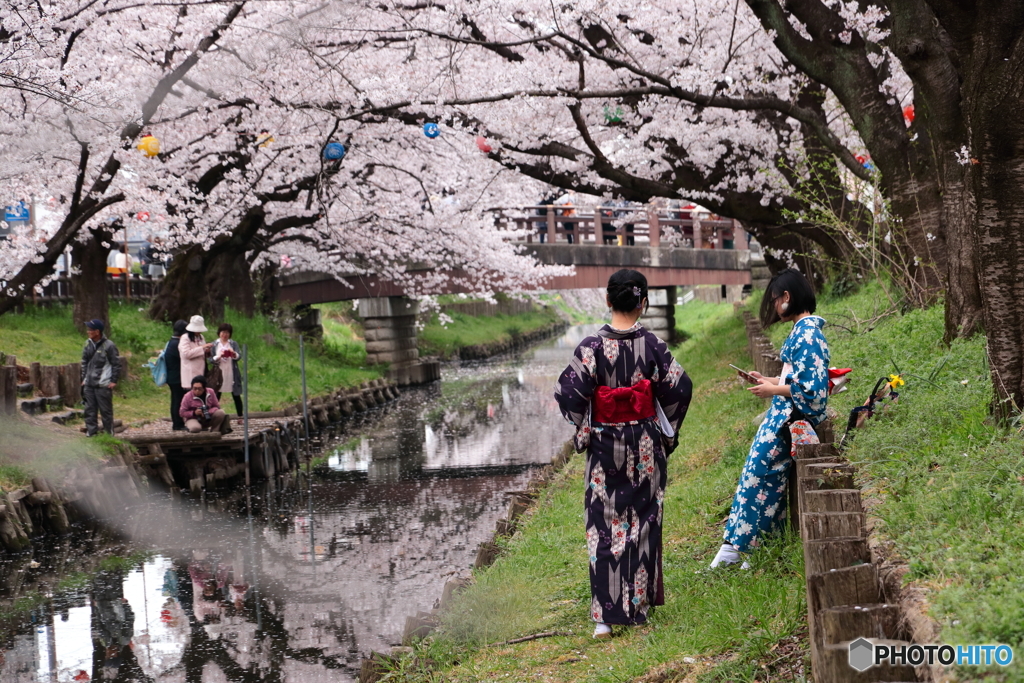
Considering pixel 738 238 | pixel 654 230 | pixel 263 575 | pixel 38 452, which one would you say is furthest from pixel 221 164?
pixel 738 238

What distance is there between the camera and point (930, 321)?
8.98m

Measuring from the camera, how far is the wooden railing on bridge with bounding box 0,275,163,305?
22469 millimetres

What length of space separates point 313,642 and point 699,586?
358 centimetres

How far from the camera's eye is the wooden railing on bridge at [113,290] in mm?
22469

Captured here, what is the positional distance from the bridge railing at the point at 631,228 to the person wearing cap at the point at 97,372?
15.4m

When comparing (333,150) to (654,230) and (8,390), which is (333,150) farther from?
(654,230)

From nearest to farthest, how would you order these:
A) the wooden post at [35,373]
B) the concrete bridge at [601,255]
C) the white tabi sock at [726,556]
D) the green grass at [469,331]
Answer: the white tabi sock at [726,556] < the wooden post at [35,373] < the concrete bridge at [601,255] < the green grass at [469,331]

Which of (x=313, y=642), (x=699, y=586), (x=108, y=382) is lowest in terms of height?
(x=313, y=642)

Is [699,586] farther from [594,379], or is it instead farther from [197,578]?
[197,578]

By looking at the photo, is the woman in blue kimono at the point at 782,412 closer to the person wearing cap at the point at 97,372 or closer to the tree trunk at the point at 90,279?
the person wearing cap at the point at 97,372

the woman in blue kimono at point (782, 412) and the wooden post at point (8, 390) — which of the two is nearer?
→ the woman in blue kimono at point (782, 412)

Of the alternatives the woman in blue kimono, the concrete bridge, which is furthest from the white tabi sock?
the concrete bridge

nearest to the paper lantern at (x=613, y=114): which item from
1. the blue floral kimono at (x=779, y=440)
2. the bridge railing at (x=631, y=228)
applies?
the blue floral kimono at (x=779, y=440)

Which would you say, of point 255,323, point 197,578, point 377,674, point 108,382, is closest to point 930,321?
point 377,674
